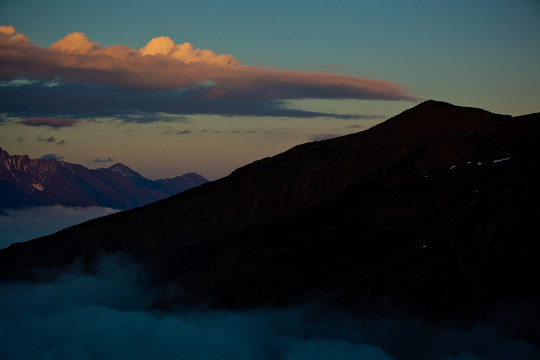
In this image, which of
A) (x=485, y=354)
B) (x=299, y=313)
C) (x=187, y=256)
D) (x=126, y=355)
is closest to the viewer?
(x=485, y=354)

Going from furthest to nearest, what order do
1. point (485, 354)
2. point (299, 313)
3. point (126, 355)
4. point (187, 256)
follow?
point (187, 256), point (126, 355), point (299, 313), point (485, 354)

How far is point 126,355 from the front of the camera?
7101 inches

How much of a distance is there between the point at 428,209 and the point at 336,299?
31.1 m

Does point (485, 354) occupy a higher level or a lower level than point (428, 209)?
lower

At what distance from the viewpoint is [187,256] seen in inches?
7608

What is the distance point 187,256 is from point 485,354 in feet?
255

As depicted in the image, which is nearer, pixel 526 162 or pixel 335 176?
pixel 526 162

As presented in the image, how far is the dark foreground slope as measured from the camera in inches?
6043

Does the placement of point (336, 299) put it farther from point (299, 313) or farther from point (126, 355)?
point (126, 355)

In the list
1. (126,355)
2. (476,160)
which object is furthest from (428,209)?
(126,355)

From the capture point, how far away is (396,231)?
168625 mm

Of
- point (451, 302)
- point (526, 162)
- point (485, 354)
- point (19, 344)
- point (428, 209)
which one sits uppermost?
point (526, 162)

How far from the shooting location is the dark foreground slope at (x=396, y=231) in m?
154

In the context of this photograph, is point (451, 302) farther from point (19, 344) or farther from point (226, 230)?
point (19, 344)
